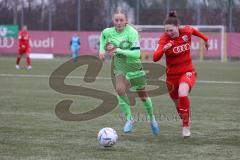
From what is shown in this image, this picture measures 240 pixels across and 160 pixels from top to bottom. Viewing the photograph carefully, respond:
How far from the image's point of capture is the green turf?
8.50 metres

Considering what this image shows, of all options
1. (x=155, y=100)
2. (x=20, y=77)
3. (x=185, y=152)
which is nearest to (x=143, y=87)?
(x=185, y=152)

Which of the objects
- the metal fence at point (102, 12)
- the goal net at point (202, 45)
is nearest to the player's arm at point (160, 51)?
the goal net at point (202, 45)

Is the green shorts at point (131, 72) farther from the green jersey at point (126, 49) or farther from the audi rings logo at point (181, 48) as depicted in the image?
the audi rings logo at point (181, 48)

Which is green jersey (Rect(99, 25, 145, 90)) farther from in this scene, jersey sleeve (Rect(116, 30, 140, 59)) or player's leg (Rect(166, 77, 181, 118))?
player's leg (Rect(166, 77, 181, 118))

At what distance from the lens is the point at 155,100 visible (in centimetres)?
1681

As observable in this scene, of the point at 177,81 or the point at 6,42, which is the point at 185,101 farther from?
the point at 6,42

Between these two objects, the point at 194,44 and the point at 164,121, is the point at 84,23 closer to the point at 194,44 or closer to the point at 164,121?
the point at 194,44

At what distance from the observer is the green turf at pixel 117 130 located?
8500 mm

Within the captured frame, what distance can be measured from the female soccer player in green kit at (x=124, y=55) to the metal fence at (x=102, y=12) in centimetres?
3757

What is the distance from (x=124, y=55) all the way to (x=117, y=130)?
1374mm

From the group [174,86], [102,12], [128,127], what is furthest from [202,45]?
[174,86]

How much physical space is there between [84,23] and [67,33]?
8.59ft

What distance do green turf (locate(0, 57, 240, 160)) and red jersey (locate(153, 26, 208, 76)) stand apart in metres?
1.07

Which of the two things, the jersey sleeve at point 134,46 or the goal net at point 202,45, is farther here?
the goal net at point 202,45
